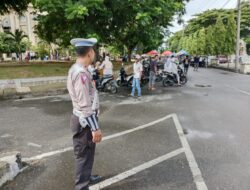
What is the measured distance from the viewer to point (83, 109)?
10.4 feet

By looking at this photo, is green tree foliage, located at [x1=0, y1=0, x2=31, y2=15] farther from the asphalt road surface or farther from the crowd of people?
the asphalt road surface

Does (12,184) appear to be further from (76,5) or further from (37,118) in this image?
(76,5)

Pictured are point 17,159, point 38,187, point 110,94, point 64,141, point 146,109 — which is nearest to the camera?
point 38,187

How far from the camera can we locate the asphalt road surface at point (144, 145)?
3912 mm

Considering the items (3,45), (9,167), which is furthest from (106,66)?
(3,45)

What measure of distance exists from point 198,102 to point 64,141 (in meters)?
6.05

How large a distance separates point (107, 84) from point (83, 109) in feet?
33.4

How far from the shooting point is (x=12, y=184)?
12.6 ft

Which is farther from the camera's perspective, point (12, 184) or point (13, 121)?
point (13, 121)

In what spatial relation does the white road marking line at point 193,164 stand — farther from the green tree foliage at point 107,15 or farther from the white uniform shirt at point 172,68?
the white uniform shirt at point 172,68

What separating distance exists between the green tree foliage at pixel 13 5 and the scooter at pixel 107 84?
1213 cm

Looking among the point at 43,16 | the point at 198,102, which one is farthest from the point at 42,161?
the point at 43,16

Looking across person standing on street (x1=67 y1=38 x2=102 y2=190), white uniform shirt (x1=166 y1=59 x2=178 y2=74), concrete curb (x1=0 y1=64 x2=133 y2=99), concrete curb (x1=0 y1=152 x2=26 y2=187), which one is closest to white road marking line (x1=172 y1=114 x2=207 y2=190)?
person standing on street (x1=67 y1=38 x2=102 y2=190)

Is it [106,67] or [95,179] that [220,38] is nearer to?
[106,67]
